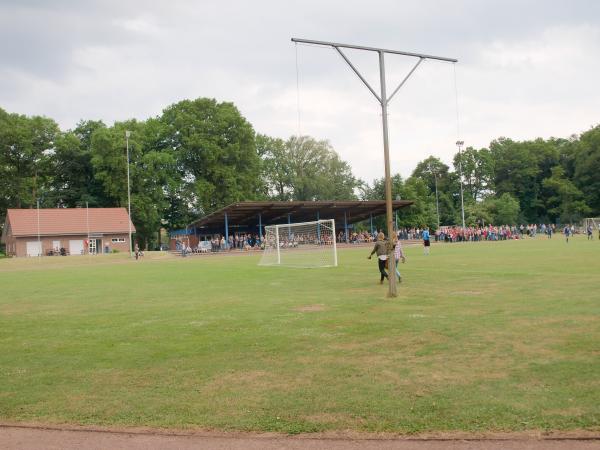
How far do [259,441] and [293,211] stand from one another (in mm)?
58520

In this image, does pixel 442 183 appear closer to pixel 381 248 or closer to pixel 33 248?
pixel 33 248

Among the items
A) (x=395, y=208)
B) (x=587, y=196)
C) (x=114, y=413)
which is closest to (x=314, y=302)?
(x=114, y=413)

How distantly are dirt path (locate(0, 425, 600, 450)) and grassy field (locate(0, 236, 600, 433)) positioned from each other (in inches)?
8.0

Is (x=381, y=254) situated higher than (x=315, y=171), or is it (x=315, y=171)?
(x=315, y=171)

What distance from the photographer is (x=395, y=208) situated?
66.4 m

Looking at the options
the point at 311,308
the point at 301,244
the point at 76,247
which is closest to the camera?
the point at 311,308

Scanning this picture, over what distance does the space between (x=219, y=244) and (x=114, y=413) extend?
53.6 meters

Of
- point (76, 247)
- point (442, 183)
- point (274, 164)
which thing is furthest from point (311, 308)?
point (442, 183)

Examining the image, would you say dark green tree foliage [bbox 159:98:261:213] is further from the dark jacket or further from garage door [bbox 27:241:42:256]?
the dark jacket

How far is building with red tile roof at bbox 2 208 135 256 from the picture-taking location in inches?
2392

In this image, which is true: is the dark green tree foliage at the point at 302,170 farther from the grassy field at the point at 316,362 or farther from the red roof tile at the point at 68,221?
the grassy field at the point at 316,362

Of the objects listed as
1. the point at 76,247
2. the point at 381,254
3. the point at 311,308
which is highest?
the point at 76,247

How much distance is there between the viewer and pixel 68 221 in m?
63.4

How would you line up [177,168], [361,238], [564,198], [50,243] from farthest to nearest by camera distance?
1. [564,198]
2. [177,168]
3. [361,238]
4. [50,243]
